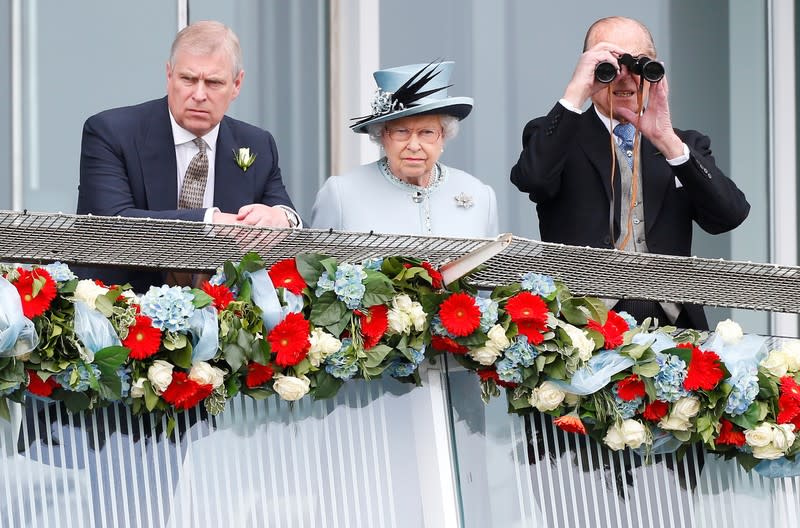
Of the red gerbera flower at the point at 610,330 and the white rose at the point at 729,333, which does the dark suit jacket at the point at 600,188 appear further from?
the red gerbera flower at the point at 610,330

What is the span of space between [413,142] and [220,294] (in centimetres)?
135

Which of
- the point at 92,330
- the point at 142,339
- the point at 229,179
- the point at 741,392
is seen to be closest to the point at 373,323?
the point at 142,339

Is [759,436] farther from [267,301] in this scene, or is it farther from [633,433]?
[267,301]

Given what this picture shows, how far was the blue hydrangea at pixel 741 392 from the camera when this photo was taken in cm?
390

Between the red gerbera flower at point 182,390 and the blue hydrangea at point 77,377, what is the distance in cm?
16

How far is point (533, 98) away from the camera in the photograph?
7.47 m

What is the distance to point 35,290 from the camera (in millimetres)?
3395

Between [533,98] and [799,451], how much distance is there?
12.1 feet

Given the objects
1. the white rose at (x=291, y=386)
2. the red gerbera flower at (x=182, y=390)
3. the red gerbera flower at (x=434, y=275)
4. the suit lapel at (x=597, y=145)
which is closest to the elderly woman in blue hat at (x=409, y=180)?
the suit lapel at (x=597, y=145)

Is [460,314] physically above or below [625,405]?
above

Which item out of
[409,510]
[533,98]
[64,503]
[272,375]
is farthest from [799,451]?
[533,98]

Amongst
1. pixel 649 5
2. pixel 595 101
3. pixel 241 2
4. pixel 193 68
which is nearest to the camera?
pixel 193 68

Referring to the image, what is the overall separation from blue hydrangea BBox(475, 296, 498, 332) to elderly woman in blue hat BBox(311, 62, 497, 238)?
1.08m

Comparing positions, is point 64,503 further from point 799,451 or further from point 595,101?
point 595,101
